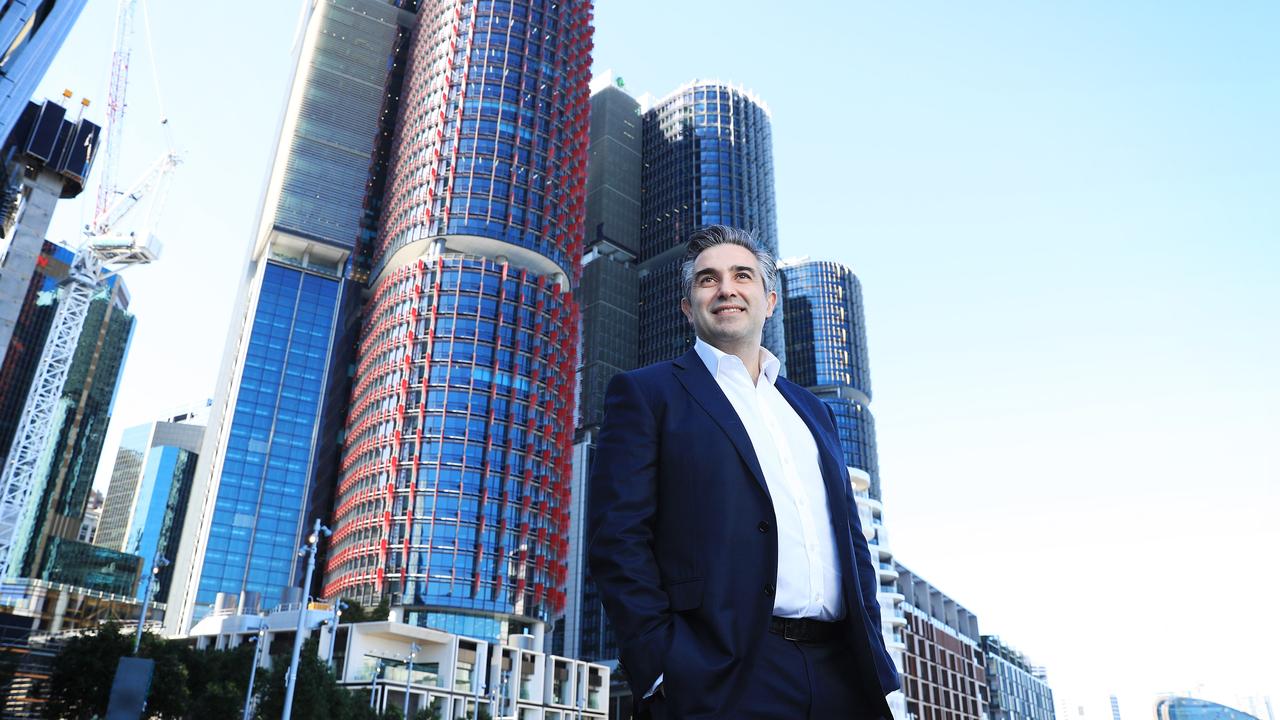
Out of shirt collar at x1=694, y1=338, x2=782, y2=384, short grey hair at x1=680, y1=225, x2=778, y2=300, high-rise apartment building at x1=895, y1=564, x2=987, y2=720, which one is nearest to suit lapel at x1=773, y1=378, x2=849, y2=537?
shirt collar at x1=694, y1=338, x2=782, y2=384

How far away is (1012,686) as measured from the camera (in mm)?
153250

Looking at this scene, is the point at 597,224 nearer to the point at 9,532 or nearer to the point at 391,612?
the point at 391,612

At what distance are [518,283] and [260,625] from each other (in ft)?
148

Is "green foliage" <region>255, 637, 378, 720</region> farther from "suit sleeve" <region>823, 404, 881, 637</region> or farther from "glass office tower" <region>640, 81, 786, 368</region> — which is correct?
"glass office tower" <region>640, 81, 786, 368</region>

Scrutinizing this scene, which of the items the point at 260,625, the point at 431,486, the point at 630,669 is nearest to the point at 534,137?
the point at 431,486

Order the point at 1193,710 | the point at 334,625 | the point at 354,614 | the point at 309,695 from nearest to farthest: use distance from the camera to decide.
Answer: the point at 309,695 < the point at 334,625 < the point at 354,614 < the point at 1193,710

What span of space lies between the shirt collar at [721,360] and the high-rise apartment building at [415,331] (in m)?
A: 87.7

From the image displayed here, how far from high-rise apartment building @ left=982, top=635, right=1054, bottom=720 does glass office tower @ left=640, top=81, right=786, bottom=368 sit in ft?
201

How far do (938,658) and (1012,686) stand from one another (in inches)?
1940

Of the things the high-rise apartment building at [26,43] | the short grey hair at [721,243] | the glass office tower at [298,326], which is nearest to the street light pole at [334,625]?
the high-rise apartment building at [26,43]

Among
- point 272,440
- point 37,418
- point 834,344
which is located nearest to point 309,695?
point 37,418

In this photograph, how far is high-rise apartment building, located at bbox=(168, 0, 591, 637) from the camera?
92.2 meters

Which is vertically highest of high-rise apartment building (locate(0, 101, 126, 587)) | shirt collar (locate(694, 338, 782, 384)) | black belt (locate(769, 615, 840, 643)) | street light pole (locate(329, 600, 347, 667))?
high-rise apartment building (locate(0, 101, 126, 587))

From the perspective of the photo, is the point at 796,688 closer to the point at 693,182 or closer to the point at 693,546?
the point at 693,546
